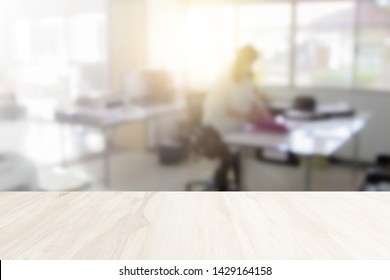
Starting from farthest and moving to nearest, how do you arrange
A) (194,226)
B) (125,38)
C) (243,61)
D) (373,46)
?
(125,38), (373,46), (243,61), (194,226)

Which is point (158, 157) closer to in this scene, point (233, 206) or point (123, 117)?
point (123, 117)

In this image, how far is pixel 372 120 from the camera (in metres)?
4.73

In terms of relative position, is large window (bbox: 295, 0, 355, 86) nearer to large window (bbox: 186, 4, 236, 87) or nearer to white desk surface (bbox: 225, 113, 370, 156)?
large window (bbox: 186, 4, 236, 87)

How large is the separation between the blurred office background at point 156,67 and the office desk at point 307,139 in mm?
1014

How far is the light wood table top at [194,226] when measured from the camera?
0.45 m

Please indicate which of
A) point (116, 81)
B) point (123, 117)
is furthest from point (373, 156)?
point (116, 81)

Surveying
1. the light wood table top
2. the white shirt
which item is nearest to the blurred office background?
the white shirt

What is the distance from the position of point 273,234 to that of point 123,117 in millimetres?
3627

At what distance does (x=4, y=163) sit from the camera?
2.79m

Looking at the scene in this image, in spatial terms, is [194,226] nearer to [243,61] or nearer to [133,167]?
[243,61]

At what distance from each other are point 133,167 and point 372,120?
2.58 m

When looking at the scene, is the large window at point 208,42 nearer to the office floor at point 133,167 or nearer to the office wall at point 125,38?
the office wall at point 125,38

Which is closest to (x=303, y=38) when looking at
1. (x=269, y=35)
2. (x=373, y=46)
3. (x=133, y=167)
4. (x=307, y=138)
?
(x=269, y=35)

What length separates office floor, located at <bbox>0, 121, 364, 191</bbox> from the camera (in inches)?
170
